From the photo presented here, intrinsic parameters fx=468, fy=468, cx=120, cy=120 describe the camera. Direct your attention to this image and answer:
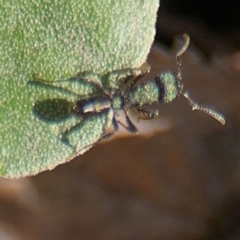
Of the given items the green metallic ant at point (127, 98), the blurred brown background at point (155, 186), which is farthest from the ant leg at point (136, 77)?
the blurred brown background at point (155, 186)

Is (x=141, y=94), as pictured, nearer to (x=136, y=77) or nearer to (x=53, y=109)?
(x=136, y=77)

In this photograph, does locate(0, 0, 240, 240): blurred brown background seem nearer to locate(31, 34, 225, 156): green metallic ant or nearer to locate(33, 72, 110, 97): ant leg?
locate(31, 34, 225, 156): green metallic ant

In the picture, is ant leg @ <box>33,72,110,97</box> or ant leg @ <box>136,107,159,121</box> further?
ant leg @ <box>136,107,159,121</box>

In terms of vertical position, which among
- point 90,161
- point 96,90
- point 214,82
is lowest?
point 90,161

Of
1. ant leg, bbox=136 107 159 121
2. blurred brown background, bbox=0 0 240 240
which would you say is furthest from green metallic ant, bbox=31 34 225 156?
blurred brown background, bbox=0 0 240 240

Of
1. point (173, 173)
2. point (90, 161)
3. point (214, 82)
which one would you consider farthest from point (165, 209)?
point (214, 82)

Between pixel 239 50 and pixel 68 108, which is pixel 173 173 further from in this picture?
pixel 68 108
